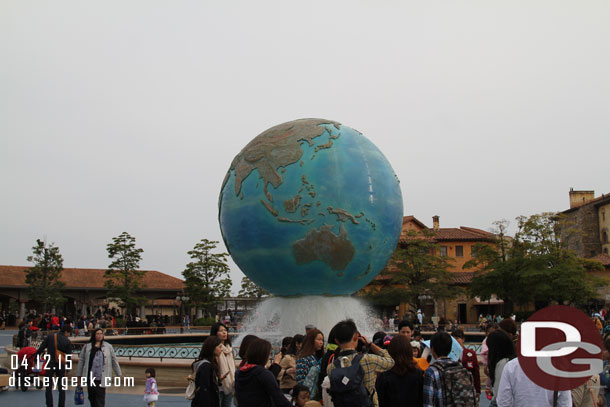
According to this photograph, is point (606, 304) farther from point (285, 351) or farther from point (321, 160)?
point (285, 351)

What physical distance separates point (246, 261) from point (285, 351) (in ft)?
25.9

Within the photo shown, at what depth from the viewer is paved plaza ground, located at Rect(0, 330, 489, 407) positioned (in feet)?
33.1

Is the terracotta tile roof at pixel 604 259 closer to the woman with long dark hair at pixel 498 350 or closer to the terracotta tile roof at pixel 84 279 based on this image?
the terracotta tile roof at pixel 84 279

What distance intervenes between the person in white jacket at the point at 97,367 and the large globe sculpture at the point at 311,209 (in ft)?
19.2

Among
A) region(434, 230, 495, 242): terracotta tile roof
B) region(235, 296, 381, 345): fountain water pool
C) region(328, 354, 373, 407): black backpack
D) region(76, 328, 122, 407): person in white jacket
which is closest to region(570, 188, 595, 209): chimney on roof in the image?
region(434, 230, 495, 242): terracotta tile roof

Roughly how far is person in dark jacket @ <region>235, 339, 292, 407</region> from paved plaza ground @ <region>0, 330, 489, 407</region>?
536 cm

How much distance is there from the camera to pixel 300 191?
44.4 ft

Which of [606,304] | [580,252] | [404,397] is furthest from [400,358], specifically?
[580,252]

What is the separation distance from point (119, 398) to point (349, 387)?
767 cm

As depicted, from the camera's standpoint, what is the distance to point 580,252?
53219 millimetres

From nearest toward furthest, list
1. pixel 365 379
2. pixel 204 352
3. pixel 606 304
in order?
pixel 365 379
pixel 204 352
pixel 606 304

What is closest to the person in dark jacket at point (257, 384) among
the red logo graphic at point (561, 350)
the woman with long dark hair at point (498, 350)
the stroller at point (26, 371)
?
the red logo graphic at point (561, 350)

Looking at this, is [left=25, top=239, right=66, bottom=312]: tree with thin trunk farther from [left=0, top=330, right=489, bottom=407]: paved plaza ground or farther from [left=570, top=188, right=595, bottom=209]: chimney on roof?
[left=570, top=188, right=595, bottom=209]: chimney on roof

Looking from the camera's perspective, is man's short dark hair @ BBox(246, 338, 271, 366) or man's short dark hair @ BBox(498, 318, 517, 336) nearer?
man's short dark hair @ BBox(246, 338, 271, 366)
